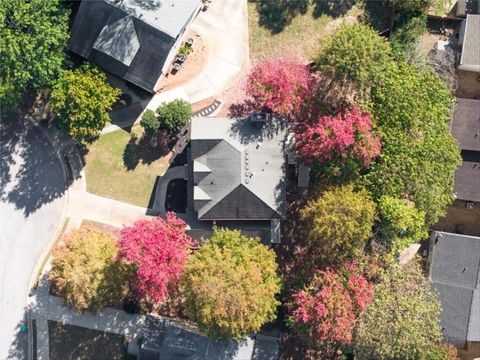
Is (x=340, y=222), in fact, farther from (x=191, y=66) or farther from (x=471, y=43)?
(x=471, y=43)

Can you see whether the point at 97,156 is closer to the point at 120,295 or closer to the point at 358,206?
the point at 120,295

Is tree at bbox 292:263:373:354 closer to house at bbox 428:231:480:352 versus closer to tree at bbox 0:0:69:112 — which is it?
house at bbox 428:231:480:352

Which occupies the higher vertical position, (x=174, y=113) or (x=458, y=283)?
(x=174, y=113)

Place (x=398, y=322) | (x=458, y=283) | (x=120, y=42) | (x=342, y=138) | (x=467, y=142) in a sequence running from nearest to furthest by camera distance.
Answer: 1. (x=342, y=138)
2. (x=398, y=322)
3. (x=120, y=42)
4. (x=458, y=283)
5. (x=467, y=142)

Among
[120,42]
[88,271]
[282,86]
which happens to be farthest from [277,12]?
[88,271]

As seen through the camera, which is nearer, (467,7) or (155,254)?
(155,254)

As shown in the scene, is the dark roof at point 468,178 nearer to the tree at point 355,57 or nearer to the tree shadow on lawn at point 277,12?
the tree at point 355,57

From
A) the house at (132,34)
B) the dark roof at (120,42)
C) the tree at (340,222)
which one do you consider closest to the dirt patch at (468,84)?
the tree at (340,222)
